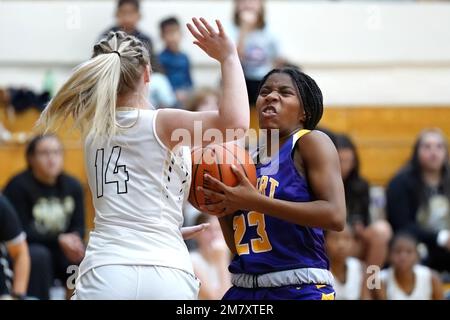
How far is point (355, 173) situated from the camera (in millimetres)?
8414

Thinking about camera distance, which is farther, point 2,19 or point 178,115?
point 2,19

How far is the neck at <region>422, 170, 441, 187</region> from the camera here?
29.3ft

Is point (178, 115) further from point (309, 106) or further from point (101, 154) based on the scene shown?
point (309, 106)

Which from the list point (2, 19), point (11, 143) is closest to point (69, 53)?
point (2, 19)

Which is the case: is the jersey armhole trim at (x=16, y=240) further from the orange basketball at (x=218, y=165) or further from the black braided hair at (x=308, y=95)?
the black braided hair at (x=308, y=95)

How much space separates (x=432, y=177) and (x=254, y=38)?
92.7 inches

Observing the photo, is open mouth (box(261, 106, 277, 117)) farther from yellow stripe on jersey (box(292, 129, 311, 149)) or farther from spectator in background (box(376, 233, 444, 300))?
spectator in background (box(376, 233, 444, 300))

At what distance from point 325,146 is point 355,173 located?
428 cm

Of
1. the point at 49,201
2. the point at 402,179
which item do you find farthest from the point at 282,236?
the point at 402,179

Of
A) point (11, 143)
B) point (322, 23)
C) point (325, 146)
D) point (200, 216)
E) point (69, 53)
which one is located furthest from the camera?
point (322, 23)

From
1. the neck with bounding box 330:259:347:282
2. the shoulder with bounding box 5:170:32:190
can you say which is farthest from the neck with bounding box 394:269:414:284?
the shoulder with bounding box 5:170:32:190

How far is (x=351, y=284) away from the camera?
25.0 ft

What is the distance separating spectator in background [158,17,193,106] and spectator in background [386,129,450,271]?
7.86 feet

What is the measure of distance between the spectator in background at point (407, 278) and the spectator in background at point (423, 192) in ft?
2.46
